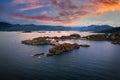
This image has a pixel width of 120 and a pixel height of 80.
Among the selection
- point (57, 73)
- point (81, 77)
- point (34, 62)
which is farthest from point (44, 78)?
point (34, 62)

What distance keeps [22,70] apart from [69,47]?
59568 millimetres

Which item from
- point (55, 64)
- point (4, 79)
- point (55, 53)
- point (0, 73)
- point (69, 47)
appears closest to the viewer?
point (4, 79)

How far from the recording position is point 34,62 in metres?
85.8

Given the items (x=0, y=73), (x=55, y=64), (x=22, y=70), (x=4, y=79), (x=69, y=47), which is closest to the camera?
(x=4, y=79)

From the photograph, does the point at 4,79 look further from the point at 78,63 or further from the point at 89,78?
the point at 78,63

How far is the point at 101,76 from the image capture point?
6469 centimetres

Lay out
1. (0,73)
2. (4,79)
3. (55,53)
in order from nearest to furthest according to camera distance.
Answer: (4,79) → (0,73) → (55,53)

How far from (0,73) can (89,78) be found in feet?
99.4

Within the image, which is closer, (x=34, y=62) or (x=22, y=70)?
(x=22, y=70)

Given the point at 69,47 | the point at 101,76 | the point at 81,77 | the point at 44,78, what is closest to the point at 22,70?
the point at 44,78

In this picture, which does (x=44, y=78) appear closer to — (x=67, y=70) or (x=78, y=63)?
(x=67, y=70)

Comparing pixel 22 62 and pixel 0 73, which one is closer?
pixel 0 73

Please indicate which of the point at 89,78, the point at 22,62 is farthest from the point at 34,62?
the point at 89,78

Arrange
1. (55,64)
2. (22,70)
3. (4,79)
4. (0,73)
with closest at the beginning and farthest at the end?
(4,79)
(0,73)
(22,70)
(55,64)
